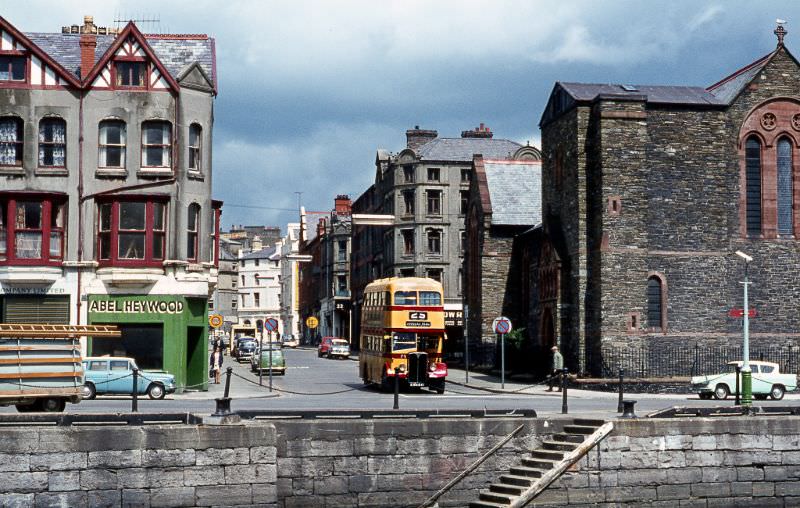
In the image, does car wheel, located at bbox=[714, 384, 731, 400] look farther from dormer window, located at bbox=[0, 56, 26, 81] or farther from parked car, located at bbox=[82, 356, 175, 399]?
dormer window, located at bbox=[0, 56, 26, 81]

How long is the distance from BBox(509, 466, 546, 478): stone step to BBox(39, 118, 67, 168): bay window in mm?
24807

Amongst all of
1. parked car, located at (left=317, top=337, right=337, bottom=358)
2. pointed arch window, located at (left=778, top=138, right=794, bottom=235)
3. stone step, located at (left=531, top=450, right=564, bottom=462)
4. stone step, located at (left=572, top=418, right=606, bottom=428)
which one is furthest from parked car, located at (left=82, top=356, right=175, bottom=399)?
parked car, located at (left=317, top=337, right=337, bottom=358)

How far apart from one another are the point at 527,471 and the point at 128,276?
22.6m

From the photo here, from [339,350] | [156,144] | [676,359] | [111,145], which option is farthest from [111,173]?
[339,350]

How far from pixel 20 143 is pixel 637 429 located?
27.0 meters

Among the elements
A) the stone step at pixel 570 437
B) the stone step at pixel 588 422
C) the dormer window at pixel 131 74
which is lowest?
the stone step at pixel 570 437

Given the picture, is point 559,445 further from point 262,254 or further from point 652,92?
point 262,254

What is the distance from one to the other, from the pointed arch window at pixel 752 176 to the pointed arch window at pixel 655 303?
15.9 feet

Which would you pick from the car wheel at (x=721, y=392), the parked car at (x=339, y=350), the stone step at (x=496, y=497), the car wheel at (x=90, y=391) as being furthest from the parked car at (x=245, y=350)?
the stone step at (x=496, y=497)

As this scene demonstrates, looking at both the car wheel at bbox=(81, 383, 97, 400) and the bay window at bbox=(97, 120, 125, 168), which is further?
the bay window at bbox=(97, 120, 125, 168)

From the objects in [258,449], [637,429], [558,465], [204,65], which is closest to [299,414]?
[258,449]

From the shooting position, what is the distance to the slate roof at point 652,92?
178 feet

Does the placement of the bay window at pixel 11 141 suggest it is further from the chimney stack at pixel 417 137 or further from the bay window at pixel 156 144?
the chimney stack at pixel 417 137

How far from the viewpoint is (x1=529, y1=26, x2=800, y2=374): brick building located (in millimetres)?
52875
